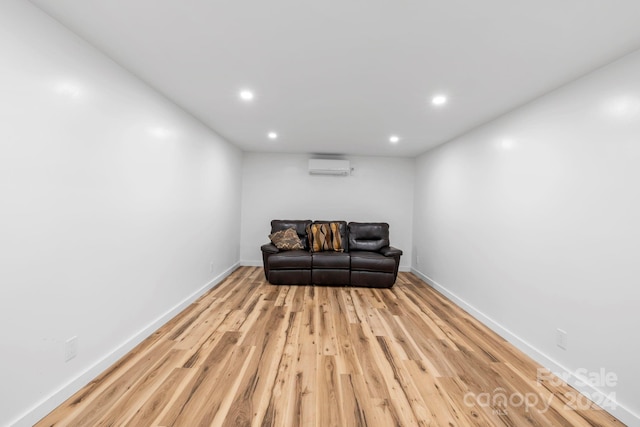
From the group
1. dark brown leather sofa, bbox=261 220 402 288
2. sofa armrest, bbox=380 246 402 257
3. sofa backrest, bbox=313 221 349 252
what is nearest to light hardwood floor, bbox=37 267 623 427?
dark brown leather sofa, bbox=261 220 402 288

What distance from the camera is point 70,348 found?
1.55m

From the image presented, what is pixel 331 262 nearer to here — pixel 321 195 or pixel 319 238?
pixel 319 238

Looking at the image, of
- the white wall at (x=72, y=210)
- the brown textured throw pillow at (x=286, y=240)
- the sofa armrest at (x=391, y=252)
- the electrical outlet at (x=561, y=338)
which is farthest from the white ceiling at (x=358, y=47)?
the brown textured throw pillow at (x=286, y=240)

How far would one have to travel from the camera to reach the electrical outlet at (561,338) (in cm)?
187

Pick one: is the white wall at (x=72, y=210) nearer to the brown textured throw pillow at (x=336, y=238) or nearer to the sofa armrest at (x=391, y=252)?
the brown textured throw pillow at (x=336, y=238)

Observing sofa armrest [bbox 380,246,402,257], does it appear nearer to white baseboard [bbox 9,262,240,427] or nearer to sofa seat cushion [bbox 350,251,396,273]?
sofa seat cushion [bbox 350,251,396,273]

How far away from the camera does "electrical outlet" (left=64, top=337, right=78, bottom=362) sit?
1525 mm

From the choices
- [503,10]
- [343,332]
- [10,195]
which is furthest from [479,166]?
[10,195]

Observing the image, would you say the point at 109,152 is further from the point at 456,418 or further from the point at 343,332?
the point at 456,418

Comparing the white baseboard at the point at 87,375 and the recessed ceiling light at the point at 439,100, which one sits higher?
the recessed ceiling light at the point at 439,100

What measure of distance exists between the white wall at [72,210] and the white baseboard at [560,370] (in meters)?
3.47

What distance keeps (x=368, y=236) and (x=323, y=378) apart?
2969 mm

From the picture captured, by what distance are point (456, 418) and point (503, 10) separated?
2.34m

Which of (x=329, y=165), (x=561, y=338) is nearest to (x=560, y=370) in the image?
(x=561, y=338)
